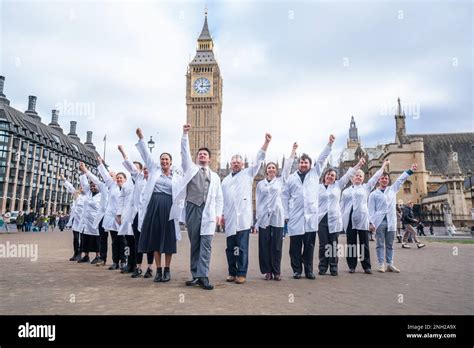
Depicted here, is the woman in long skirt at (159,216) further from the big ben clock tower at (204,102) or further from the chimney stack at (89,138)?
the chimney stack at (89,138)

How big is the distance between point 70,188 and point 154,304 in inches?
293

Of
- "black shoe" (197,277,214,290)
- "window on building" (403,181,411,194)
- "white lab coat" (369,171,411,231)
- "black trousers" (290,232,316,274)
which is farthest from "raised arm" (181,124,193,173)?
"window on building" (403,181,411,194)

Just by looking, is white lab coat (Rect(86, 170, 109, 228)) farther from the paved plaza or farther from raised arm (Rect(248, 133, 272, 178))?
raised arm (Rect(248, 133, 272, 178))

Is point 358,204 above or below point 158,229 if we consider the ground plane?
above

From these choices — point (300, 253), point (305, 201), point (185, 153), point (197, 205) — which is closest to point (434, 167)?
point (305, 201)

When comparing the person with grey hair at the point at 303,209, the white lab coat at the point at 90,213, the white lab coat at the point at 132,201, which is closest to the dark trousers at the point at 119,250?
the white lab coat at the point at 132,201

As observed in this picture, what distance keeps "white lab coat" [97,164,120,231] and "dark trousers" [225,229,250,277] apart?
10.3 ft

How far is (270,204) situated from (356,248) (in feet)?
8.12

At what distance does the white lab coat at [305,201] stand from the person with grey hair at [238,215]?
43.0 inches

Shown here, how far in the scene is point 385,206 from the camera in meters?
7.61

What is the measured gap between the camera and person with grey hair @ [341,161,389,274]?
711cm

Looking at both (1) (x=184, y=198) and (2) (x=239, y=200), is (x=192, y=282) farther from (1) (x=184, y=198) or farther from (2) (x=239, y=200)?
(2) (x=239, y=200)

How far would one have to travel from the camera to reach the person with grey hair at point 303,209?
638cm
